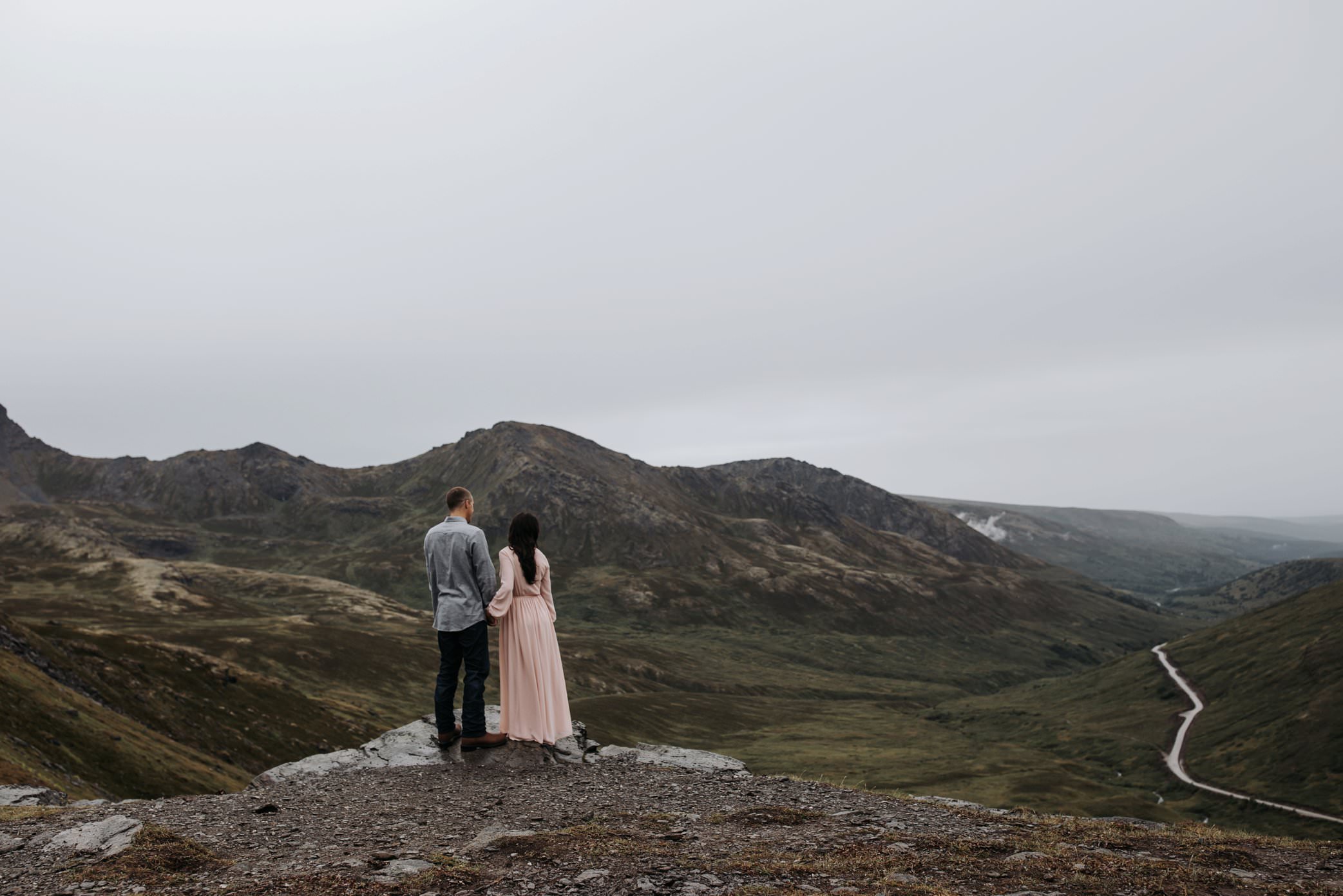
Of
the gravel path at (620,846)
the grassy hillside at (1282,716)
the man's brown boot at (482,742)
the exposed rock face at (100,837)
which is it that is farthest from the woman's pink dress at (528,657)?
the grassy hillside at (1282,716)

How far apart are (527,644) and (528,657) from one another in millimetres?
384

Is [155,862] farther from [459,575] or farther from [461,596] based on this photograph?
[459,575]

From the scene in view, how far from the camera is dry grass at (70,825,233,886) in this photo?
37.2 ft

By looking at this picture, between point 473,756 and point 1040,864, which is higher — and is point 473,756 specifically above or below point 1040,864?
below

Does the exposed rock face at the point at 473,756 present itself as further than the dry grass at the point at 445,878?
Yes

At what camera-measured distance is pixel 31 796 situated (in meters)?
24.3

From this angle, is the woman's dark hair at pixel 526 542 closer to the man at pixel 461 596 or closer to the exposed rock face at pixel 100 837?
the man at pixel 461 596

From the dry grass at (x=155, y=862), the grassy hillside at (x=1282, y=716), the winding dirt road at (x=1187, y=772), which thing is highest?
the dry grass at (x=155, y=862)

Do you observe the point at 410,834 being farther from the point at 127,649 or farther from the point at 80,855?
the point at 127,649

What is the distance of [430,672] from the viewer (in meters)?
178

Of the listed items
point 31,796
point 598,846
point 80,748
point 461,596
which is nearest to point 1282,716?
point 461,596

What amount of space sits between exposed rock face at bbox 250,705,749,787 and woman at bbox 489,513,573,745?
0.55 meters

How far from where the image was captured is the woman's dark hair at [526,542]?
61.0 ft

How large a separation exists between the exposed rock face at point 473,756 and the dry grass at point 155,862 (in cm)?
639
